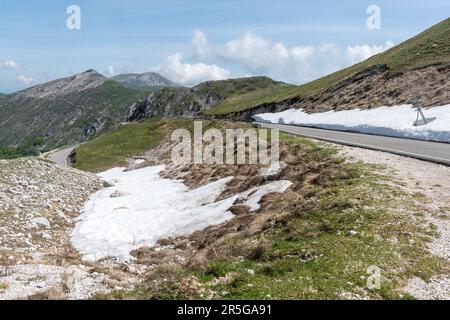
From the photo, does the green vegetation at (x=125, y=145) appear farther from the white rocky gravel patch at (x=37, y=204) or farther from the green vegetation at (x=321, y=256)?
the green vegetation at (x=321, y=256)

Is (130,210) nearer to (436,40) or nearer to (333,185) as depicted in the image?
(333,185)

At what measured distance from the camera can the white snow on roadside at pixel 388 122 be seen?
1554 inches

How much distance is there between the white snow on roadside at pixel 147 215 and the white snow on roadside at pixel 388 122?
20.0m

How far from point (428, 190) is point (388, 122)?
1240 inches

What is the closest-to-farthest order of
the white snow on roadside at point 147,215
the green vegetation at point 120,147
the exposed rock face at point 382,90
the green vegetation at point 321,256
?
1. the green vegetation at point 321,256
2. the white snow on roadside at point 147,215
3. the exposed rock face at point 382,90
4. the green vegetation at point 120,147

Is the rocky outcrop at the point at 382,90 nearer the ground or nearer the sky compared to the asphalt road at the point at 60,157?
nearer the sky

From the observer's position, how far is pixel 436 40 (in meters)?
87.8

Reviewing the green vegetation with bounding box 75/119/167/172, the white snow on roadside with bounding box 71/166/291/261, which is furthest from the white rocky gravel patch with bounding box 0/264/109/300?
the green vegetation with bounding box 75/119/167/172

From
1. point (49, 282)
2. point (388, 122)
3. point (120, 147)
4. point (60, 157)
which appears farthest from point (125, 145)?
point (49, 282)

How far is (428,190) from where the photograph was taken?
791 inches

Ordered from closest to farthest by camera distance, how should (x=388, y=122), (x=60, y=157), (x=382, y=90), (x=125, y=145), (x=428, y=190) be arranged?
(x=428, y=190)
(x=388, y=122)
(x=382, y=90)
(x=125, y=145)
(x=60, y=157)

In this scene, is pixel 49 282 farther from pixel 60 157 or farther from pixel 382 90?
pixel 60 157

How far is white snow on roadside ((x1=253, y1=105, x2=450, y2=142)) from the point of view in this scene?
39.5 meters

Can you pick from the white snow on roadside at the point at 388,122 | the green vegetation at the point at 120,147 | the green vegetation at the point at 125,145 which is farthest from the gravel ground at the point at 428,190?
the green vegetation at the point at 120,147
